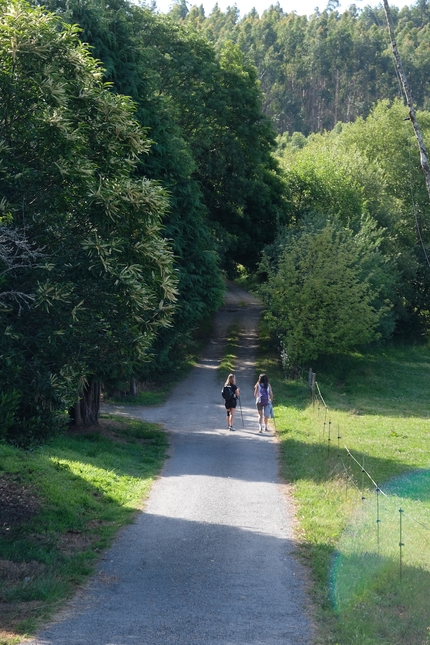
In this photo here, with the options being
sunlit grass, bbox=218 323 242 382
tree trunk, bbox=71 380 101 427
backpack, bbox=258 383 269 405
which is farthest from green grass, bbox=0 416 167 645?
sunlit grass, bbox=218 323 242 382

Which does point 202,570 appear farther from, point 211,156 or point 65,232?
point 211,156

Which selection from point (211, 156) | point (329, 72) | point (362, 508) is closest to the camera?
point (362, 508)

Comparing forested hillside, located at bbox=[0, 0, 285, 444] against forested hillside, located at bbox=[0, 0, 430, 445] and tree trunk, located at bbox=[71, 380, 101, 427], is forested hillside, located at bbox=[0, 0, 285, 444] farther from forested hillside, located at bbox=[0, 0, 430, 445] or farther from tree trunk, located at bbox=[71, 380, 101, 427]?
tree trunk, located at bbox=[71, 380, 101, 427]

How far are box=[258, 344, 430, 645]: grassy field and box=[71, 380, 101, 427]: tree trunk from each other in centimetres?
561

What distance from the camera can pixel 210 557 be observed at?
11391 mm

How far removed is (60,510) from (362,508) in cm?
521

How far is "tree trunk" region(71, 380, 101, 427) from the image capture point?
22750 mm

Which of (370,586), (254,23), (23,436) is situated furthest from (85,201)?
(254,23)

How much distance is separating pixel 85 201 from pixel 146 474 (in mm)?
8088

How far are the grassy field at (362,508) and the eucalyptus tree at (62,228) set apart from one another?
4.44 m

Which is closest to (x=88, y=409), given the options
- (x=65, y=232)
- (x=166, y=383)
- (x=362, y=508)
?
(x=362, y=508)

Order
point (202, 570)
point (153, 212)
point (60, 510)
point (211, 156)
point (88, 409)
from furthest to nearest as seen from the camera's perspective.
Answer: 1. point (211, 156)
2. point (88, 409)
3. point (60, 510)
4. point (153, 212)
5. point (202, 570)

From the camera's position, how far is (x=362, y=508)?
43.8 ft

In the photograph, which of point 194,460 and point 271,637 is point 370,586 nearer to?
point 271,637
